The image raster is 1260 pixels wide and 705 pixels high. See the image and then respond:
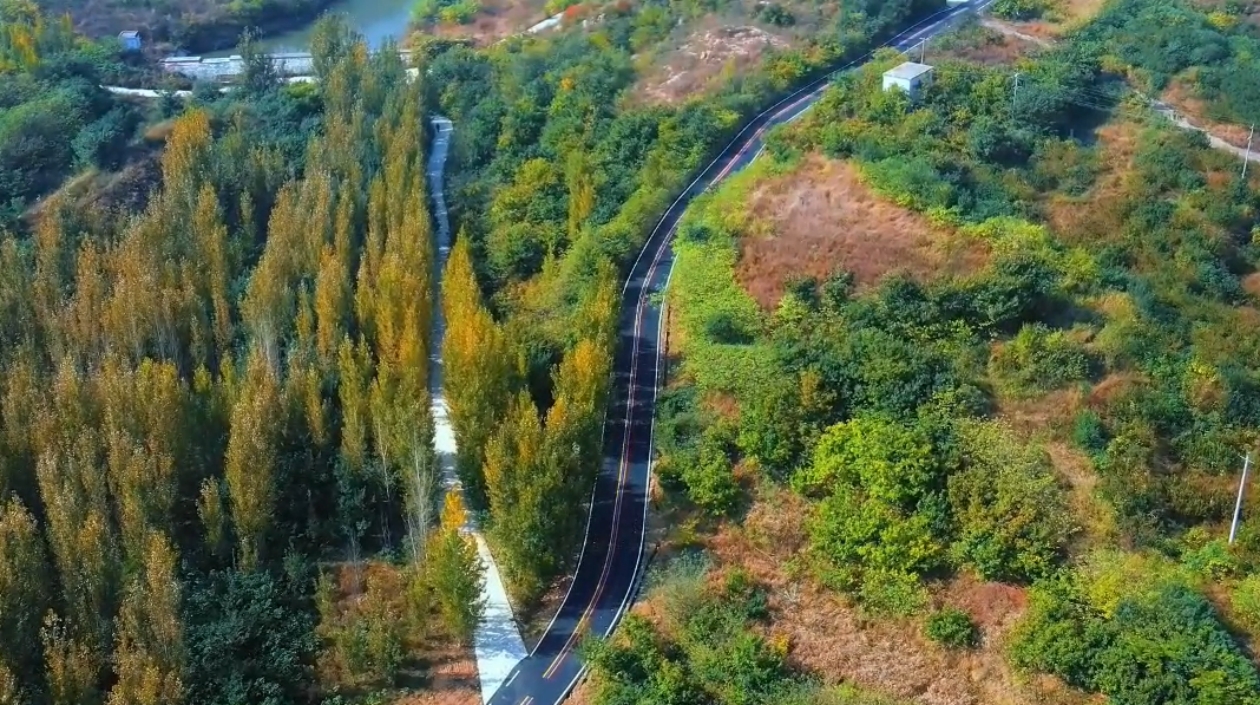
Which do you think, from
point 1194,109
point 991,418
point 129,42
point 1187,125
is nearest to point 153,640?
point 991,418

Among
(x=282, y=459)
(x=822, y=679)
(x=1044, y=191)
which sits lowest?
(x=822, y=679)

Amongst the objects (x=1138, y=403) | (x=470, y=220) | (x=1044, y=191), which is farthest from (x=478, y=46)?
(x=1138, y=403)

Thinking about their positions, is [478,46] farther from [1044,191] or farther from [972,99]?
[1044,191]

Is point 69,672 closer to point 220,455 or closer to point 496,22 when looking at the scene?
point 220,455

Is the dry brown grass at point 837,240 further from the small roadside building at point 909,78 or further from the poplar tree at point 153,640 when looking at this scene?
the poplar tree at point 153,640

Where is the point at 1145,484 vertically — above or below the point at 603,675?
above

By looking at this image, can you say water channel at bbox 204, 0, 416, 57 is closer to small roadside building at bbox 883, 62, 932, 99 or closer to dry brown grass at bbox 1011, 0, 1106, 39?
small roadside building at bbox 883, 62, 932, 99
